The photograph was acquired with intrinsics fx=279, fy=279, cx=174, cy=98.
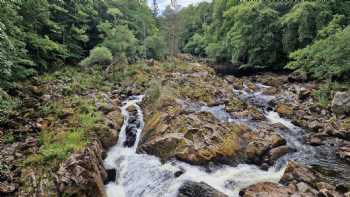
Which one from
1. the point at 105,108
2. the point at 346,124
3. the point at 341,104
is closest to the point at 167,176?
the point at 105,108

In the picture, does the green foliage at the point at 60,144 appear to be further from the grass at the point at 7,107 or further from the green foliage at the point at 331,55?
the green foliage at the point at 331,55

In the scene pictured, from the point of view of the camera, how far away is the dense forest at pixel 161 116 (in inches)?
344

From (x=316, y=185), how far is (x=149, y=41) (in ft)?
96.1

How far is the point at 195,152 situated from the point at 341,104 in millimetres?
9001

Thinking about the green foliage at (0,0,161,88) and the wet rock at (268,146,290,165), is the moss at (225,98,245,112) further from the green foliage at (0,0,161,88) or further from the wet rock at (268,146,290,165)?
the green foliage at (0,0,161,88)

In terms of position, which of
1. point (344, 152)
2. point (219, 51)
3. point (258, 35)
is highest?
point (258, 35)

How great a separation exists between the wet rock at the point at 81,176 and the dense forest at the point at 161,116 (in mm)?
31

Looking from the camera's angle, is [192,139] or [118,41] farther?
[118,41]

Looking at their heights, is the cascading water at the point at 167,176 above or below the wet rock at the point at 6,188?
below

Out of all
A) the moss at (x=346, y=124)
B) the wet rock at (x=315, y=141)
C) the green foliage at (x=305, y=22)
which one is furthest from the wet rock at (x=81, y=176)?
the green foliage at (x=305, y=22)

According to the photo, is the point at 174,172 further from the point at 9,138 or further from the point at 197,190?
the point at 9,138

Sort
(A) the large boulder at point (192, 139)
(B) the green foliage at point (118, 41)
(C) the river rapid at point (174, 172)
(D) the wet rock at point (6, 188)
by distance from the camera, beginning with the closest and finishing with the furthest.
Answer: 1. (D) the wet rock at point (6, 188)
2. (C) the river rapid at point (174, 172)
3. (A) the large boulder at point (192, 139)
4. (B) the green foliage at point (118, 41)

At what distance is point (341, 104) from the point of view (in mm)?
14219

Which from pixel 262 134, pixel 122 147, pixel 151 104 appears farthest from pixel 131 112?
pixel 262 134
